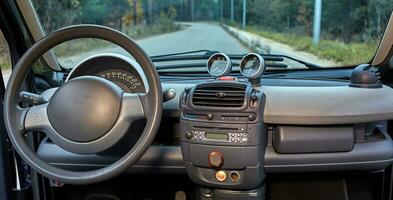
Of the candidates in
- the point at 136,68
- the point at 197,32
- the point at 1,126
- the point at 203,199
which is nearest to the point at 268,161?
the point at 203,199

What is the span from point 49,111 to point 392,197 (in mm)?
1851

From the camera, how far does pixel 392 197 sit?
280 cm

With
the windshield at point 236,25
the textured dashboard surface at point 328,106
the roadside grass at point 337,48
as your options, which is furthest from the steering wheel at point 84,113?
the roadside grass at point 337,48

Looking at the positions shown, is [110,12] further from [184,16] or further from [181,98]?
[181,98]

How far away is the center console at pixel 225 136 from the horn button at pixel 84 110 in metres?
0.40

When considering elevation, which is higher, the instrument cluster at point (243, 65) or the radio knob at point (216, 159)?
the instrument cluster at point (243, 65)

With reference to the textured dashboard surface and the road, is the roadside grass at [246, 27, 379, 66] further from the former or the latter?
the textured dashboard surface

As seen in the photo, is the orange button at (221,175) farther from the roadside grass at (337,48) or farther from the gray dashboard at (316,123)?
the roadside grass at (337,48)

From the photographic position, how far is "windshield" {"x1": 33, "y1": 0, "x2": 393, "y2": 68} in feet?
9.00

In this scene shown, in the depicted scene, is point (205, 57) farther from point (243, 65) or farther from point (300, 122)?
point (300, 122)

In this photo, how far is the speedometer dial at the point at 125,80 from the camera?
2.33 m

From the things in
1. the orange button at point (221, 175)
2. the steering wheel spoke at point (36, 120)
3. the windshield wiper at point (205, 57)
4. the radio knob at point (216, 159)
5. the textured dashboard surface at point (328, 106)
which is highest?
the windshield wiper at point (205, 57)

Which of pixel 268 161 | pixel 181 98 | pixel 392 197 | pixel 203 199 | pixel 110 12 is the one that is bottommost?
pixel 392 197

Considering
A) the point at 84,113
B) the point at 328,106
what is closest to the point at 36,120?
the point at 84,113
